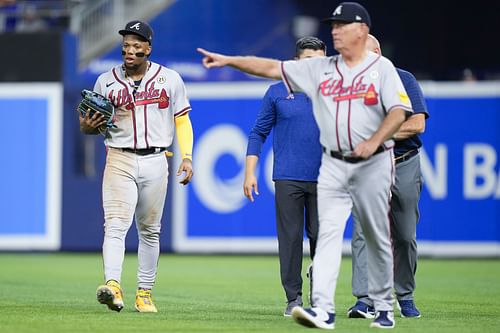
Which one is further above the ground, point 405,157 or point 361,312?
point 405,157

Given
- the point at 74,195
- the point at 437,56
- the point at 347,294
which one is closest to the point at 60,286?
the point at 347,294

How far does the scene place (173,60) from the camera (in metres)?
19.2

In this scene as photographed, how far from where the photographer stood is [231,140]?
57.3ft

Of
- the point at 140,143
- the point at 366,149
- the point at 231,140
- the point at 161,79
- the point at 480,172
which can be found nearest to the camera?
the point at 366,149

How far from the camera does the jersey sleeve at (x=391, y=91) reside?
290 inches

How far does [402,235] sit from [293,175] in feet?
3.06

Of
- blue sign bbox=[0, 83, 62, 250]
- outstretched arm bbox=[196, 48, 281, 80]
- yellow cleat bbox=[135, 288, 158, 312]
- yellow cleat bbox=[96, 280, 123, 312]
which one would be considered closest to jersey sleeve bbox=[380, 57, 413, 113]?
outstretched arm bbox=[196, 48, 281, 80]

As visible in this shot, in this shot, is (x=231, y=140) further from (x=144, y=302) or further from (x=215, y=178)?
(x=144, y=302)

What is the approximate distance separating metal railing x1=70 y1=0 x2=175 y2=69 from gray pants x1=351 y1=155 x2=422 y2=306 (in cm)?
1195

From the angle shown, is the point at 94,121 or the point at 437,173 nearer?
the point at 94,121

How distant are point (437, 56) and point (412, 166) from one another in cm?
991

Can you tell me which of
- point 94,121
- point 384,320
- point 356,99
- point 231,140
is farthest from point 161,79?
point 231,140

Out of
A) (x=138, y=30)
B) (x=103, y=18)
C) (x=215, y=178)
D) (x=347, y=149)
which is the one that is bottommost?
(x=215, y=178)

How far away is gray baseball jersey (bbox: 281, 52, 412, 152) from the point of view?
7414mm
